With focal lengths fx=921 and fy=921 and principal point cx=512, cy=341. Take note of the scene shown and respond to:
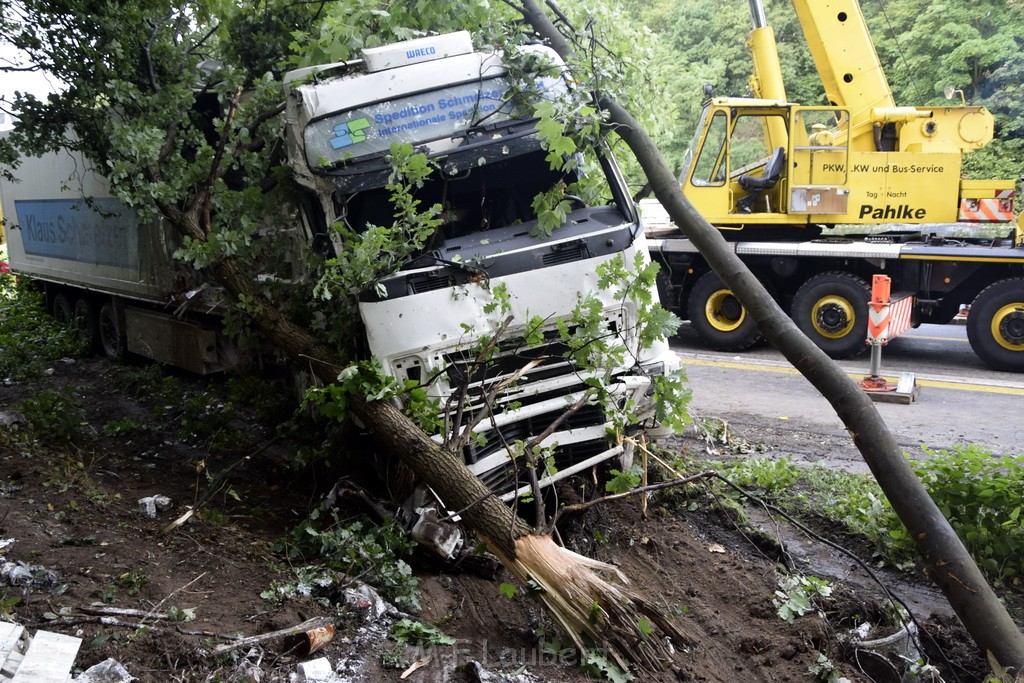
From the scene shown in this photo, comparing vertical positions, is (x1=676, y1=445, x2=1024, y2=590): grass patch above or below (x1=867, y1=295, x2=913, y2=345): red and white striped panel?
below

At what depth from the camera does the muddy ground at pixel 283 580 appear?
4.08m

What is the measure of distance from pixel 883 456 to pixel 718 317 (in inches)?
282

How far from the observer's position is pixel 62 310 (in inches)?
507

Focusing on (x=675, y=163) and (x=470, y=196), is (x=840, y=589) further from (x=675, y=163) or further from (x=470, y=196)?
(x=675, y=163)

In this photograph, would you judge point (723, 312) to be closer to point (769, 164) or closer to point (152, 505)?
point (769, 164)

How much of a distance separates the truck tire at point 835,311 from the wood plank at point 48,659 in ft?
28.9

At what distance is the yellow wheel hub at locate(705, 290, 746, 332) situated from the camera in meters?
11.4

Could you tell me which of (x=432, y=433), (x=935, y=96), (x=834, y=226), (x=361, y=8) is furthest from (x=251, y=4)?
(x=935, y=96)

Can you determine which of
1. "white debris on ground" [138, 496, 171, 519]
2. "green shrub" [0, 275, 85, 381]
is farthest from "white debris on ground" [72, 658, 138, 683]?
"green shrub" [0, 275, 85, 381]

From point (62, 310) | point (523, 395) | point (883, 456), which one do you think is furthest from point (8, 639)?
point (62, 310)

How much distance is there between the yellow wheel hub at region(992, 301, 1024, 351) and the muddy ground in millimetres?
5735

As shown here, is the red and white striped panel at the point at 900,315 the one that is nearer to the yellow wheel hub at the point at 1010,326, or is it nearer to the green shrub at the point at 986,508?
the yellow wheel hub at the point at 1010,326

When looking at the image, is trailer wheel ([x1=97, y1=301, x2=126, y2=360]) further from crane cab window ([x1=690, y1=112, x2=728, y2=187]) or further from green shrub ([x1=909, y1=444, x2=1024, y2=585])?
green shrub ([x1=909, y1=444, x2=1024, y2=585])

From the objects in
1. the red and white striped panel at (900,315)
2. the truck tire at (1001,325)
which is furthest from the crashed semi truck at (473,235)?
the truck tire at (1001,325)
